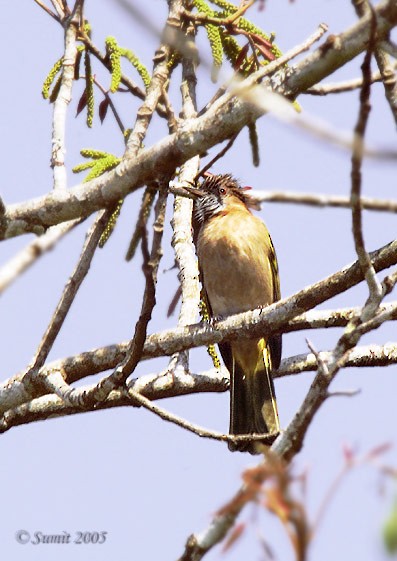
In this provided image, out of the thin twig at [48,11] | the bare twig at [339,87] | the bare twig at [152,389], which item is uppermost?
the thin twig at [48,11]

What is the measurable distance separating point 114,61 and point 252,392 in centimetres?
256

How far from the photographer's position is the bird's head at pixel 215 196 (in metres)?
7.72

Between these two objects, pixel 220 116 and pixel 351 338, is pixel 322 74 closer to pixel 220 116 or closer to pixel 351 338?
pixel 220 116

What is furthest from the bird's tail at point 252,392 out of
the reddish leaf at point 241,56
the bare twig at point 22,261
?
the bare twig at point 22,261

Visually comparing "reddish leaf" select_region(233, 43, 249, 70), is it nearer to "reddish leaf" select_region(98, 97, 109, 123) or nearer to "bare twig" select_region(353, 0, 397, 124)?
"reddish leaf" select_region(98, 97, 109, 123)

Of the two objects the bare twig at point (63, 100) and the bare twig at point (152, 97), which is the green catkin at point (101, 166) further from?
the bare twig at point (152, 97)

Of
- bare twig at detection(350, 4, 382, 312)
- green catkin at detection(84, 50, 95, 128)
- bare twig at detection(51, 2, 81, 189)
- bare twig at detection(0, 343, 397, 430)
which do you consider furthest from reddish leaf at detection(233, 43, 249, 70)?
bare twig at detection(350, 4, 382, 312)

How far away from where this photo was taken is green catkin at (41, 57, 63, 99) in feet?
20.0

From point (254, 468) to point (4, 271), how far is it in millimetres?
662

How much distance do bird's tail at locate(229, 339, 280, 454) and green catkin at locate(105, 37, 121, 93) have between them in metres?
2.20

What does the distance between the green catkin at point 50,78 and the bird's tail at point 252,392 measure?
233 cm

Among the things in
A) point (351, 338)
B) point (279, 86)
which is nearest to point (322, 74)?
point (279, 86)

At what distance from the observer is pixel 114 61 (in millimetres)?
6246

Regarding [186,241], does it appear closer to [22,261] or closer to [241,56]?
[241,56]
